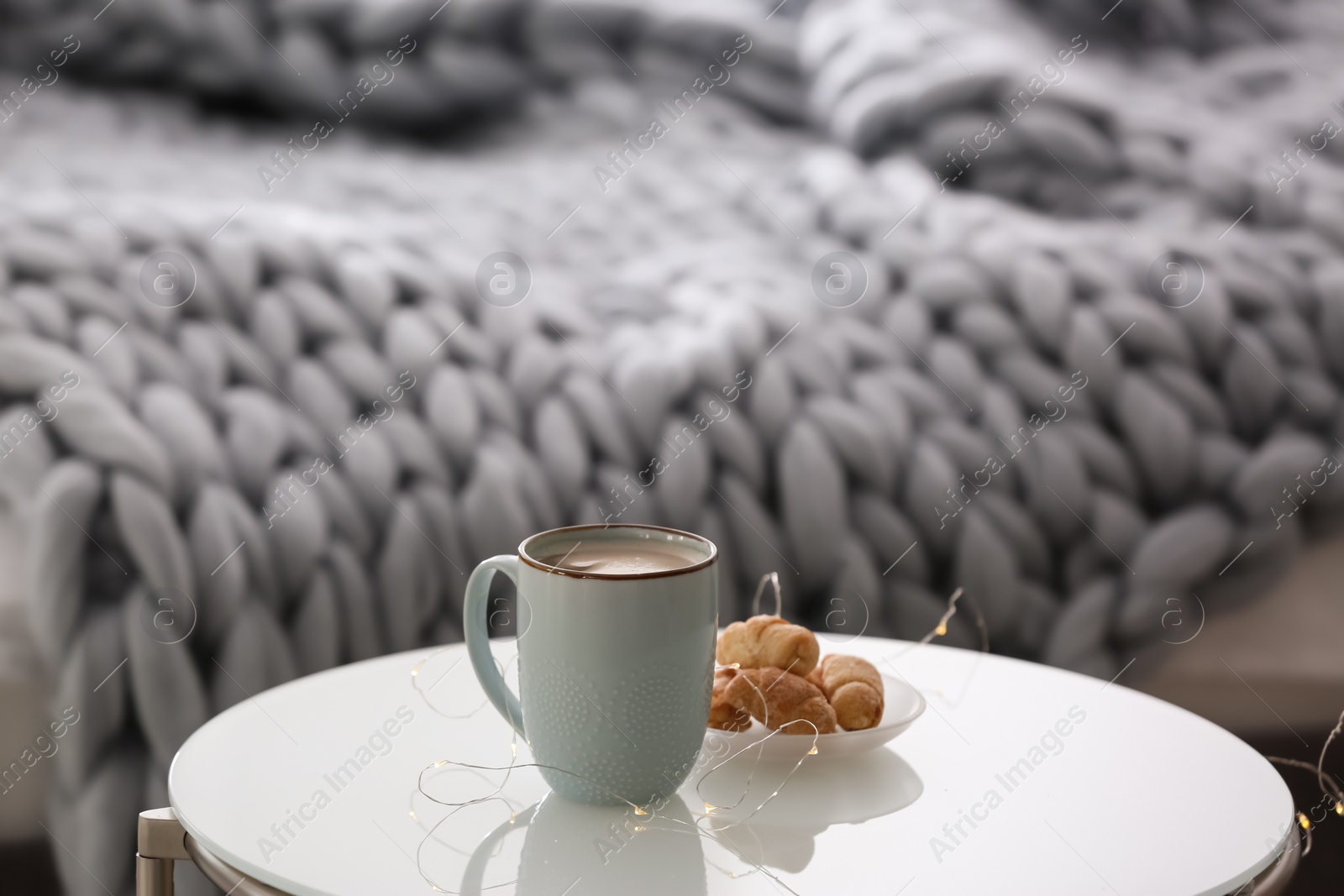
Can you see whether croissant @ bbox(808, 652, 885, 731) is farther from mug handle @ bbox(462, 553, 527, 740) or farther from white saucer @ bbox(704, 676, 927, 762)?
mug handle @ bbox(462, 553, 527, 740)

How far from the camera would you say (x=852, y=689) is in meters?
0.48

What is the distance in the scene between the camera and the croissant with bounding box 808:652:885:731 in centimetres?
48

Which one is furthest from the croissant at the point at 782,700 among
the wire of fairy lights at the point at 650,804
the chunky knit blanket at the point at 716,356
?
the chunky knit blanket at the point at 716,356

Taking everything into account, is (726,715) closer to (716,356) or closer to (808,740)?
(808,740)

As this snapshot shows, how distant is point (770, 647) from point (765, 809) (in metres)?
0.08

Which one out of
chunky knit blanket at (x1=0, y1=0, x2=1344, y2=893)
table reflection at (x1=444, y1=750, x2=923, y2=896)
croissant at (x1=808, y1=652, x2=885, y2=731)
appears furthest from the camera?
chunky knit blanket at (x1=0, y1=0, x2=1344, y2=893)

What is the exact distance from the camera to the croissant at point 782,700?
1.54ft

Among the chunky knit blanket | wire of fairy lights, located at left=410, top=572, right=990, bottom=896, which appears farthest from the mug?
the chunky knit blanket

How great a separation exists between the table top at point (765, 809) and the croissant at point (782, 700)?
0.02 m

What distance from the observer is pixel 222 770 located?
44 cm

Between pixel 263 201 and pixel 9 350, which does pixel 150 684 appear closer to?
pixel 9 350

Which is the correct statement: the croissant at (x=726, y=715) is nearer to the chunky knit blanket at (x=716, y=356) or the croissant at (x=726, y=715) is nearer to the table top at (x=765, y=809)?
the table top at (x=765, y=809)

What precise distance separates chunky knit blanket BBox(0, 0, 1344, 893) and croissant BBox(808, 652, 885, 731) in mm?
267

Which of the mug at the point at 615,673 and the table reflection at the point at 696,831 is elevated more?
the mug at the point at 615,673
